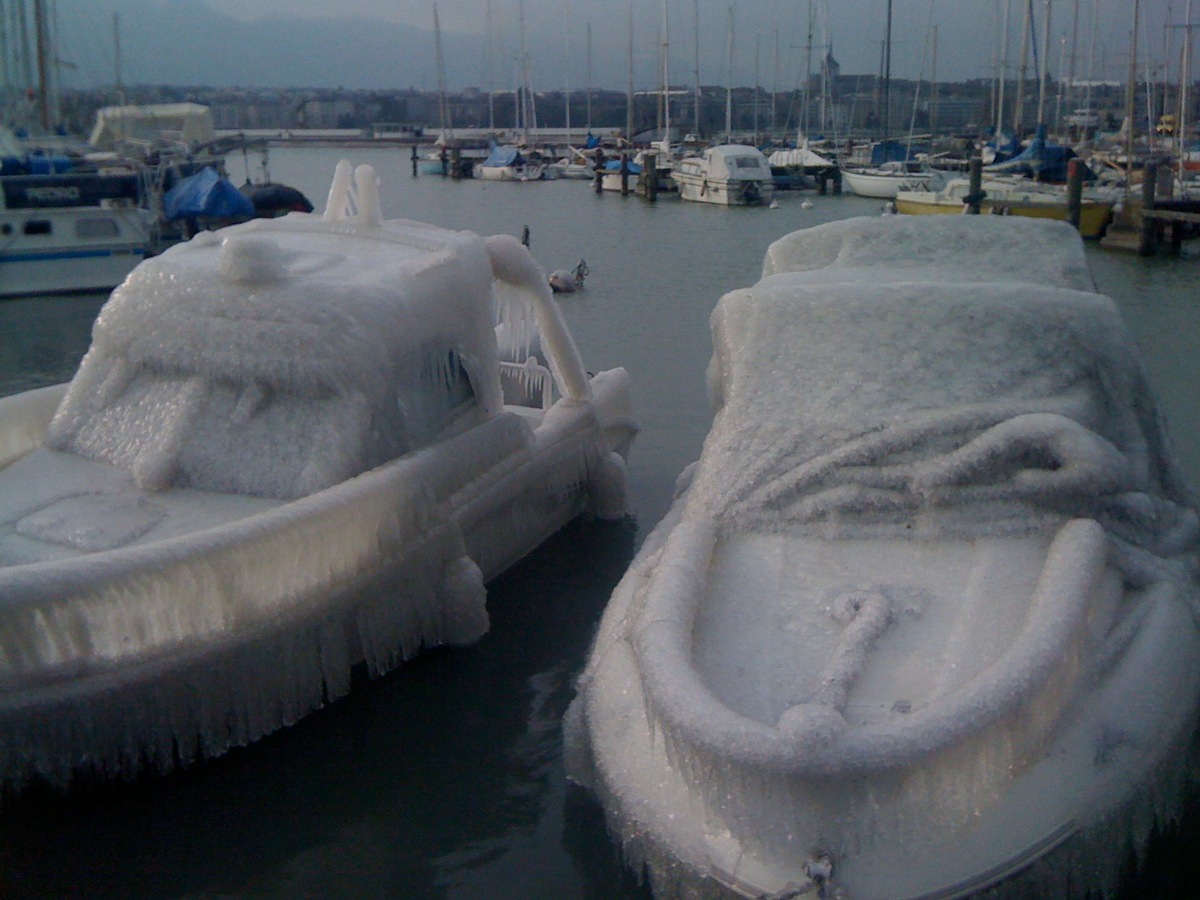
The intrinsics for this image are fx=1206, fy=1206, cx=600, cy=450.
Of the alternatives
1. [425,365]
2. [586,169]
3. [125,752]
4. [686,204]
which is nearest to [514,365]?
[425,365]

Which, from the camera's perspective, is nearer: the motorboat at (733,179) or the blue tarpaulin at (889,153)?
the motorboat at (733,179)

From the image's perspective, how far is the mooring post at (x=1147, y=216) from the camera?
2667cm

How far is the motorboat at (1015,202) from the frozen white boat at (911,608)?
23.3 metres

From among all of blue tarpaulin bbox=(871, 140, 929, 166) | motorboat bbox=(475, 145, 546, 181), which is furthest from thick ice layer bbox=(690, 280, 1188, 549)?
motorboat bbox=(475, 145, 546, 181)

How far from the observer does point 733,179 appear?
42406mm

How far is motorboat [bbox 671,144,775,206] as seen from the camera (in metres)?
42.5

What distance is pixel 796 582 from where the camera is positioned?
4637 mm

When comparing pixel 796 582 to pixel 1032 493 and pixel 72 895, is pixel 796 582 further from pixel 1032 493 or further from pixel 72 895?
pixel 72 895

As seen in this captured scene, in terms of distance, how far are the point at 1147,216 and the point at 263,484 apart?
25.2 metres

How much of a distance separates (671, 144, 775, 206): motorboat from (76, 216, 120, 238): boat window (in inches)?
944

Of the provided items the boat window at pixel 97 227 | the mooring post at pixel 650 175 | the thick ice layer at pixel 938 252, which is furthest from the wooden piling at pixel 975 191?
the thick ice layer at pixel 938 252

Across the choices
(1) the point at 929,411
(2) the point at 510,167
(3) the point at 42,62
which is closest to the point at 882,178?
(2) the point at 510,167

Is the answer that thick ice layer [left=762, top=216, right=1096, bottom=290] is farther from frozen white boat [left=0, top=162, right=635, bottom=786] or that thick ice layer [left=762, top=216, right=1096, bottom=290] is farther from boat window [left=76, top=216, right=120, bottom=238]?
boat window [left=76, top=216, right=120, bottom=238]

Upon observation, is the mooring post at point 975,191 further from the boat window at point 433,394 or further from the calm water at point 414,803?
the boat window at point 433,394
